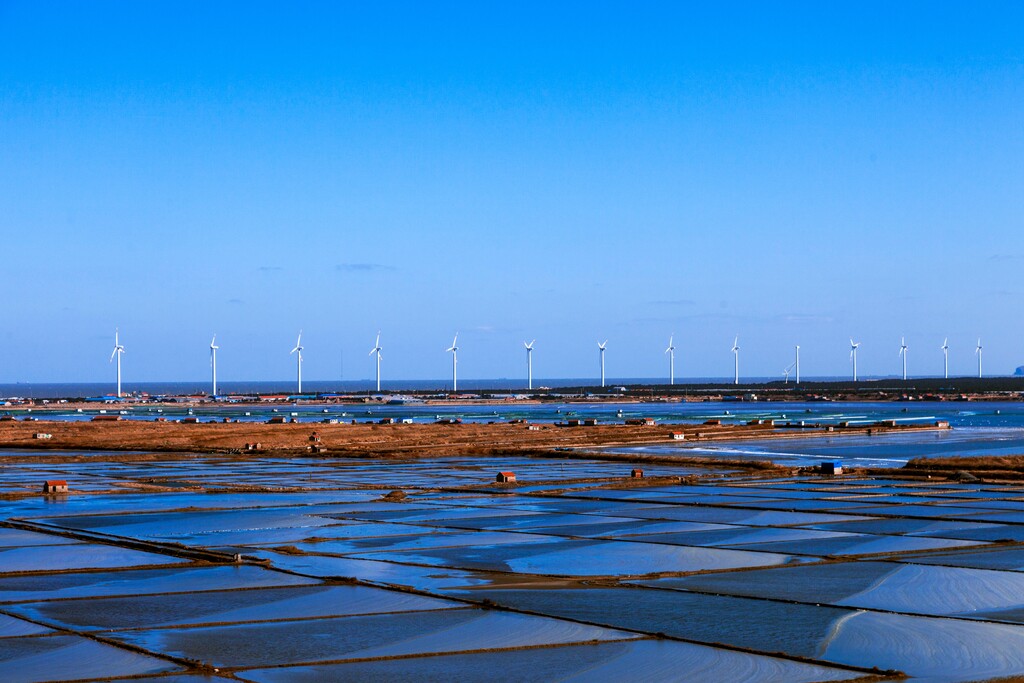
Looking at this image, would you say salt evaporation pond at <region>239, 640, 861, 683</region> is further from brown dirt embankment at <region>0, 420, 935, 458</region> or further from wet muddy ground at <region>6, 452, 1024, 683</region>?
brown dirt embankment at <region>0, 420, 935, 458</region>

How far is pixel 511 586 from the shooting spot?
1562 cm

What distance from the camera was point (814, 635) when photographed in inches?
494

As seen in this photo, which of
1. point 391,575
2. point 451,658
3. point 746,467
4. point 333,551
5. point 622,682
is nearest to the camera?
point 622,682

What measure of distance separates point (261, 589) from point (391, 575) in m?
1.80

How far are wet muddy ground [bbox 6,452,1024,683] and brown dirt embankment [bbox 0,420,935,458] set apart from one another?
2145cm

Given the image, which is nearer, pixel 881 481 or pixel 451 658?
pixel 451 658

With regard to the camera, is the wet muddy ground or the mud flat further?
the mud flat

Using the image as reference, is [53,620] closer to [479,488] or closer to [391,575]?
[391,575]

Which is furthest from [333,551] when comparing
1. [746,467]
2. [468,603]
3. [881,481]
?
[746,467]

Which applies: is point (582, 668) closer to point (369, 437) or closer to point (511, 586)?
point (511, 586)

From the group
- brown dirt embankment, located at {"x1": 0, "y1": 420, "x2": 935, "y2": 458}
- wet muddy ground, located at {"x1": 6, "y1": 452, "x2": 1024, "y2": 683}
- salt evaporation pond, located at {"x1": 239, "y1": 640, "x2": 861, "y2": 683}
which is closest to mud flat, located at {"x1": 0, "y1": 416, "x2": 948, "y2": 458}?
brown dirt embankment, located at {"x1": 0, "y1": 420, "x2": 935, "y2": 458}

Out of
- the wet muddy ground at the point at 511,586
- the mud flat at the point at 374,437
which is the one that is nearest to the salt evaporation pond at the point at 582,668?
the wet muddy ground at the point at 511,586

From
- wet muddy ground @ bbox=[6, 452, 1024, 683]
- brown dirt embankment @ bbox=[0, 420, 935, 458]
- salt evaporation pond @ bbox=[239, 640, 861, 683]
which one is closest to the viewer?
salt evaporation pond @ bbox=[239, 640, 861, 683]

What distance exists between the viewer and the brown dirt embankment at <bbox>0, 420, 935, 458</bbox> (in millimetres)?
51000
